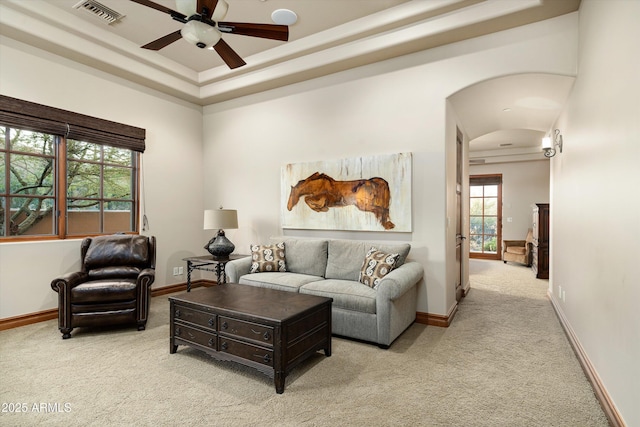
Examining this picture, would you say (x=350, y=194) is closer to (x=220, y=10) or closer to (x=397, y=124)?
(x=397, y=124)

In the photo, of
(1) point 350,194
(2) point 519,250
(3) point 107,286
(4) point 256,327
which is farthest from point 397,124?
(2) point 519,250

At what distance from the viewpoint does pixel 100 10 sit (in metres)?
3.70

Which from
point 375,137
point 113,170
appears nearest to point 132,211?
point 113,170

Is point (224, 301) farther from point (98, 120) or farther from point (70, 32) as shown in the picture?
point (70, 32)

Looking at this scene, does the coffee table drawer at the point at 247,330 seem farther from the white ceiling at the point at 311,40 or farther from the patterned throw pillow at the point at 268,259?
the white ceiling at the point at 311,40

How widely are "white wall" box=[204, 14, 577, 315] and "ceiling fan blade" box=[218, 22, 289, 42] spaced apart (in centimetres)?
178

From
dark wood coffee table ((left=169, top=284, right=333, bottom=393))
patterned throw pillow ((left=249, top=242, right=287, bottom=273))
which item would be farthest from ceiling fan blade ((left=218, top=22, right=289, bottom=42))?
patterned throw pillow ((left=249, top=242, right=287, bottom=273))

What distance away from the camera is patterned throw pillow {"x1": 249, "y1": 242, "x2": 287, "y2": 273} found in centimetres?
431

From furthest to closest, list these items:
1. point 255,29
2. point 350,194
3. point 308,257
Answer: point 350,194 < point 308,257 < point 255,29

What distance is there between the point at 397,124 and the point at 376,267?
5.68 ft

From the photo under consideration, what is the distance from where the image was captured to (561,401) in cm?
233

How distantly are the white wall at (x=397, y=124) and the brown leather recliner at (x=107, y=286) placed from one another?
5.76 feet

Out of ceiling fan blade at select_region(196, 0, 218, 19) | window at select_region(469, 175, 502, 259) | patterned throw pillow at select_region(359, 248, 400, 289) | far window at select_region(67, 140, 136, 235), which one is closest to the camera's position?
ceiling fan blade at select_region(196, 0, 218, 19)

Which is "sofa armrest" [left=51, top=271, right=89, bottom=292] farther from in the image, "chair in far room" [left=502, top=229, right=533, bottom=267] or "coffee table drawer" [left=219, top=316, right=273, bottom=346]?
"chair in far room" [left=502, top=229, right=533, bottom=267]
